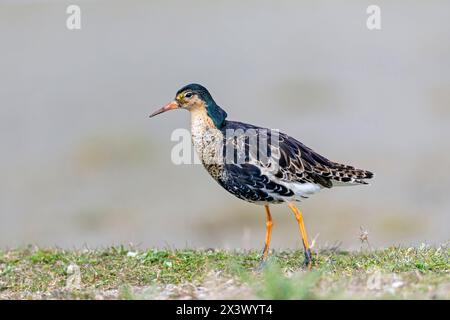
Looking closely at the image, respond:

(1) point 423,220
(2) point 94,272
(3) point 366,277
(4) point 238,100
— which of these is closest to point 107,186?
(4) point 238,100

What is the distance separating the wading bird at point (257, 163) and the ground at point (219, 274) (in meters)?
0.69

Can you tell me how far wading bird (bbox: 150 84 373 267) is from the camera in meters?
10.7

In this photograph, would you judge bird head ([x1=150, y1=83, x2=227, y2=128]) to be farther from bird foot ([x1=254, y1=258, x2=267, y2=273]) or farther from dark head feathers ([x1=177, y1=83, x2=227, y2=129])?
bird foot ([x1=254, y1=258, x2=267, y2=273])

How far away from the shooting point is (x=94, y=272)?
10.9 m

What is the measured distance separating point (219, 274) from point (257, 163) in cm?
133

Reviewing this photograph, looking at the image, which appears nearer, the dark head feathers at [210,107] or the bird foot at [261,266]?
the bird foot at [261,266]

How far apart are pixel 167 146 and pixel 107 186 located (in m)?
1.53

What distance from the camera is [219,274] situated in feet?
33.1

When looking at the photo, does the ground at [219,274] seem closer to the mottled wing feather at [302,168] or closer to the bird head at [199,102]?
the mottled wing feather at [302,168]

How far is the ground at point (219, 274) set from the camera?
8.49 m

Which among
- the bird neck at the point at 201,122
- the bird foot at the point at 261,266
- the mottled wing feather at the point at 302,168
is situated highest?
the bird neck at the point at 201,122

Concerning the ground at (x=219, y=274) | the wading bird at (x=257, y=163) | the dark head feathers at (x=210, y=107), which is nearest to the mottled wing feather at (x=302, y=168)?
the wading bird at (x=257, y=163)

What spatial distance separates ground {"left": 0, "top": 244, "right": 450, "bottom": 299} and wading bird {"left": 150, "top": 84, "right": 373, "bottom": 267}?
0.69 metres
